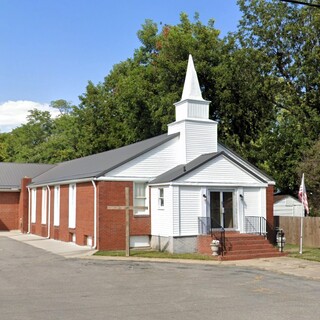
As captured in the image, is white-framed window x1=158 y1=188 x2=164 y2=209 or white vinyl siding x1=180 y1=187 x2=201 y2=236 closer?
white vinyl siding x1=180 y1=187 x2=201 y2=236

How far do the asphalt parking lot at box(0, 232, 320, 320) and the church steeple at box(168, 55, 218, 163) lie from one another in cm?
752

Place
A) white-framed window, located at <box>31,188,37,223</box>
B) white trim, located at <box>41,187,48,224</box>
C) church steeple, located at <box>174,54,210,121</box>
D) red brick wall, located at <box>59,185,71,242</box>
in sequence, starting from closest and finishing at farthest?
1. church steeple, located at <box>174,54,210,121</box>
2. red brick wall, located at <box>59,185,71,242</box>
3. white trim, located at <box>41,187,48,224</box>
4. white-framed window, located at <box>31,188,37,223</box>

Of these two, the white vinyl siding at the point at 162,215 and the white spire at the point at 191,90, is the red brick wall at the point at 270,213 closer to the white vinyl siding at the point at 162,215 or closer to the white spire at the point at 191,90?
the white vinyl siding at the point at 162,215

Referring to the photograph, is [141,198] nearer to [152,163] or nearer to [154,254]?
[152,163]

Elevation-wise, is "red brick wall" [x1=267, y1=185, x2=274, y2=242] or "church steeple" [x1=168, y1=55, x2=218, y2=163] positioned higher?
"church steeple" [x1=168, y1=55, x2=218, y2=163]

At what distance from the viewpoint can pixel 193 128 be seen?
23.7m

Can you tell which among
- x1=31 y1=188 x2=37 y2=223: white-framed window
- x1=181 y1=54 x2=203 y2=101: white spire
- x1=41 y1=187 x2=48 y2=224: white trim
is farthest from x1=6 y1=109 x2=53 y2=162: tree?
x1=181 y1=54 x2=203 y2=101: white spire

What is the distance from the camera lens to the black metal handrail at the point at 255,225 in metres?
22.8

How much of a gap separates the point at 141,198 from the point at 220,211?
4021 mm

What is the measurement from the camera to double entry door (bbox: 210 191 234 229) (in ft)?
73.3

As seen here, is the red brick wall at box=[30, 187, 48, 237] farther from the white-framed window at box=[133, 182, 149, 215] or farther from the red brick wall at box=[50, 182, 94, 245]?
the white-framed window at box=[133, 182, 149, 215]

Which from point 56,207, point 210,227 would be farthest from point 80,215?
point 210,227

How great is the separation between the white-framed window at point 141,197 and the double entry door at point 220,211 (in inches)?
132

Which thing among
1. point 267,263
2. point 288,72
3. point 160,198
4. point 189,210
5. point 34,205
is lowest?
point 267,263
